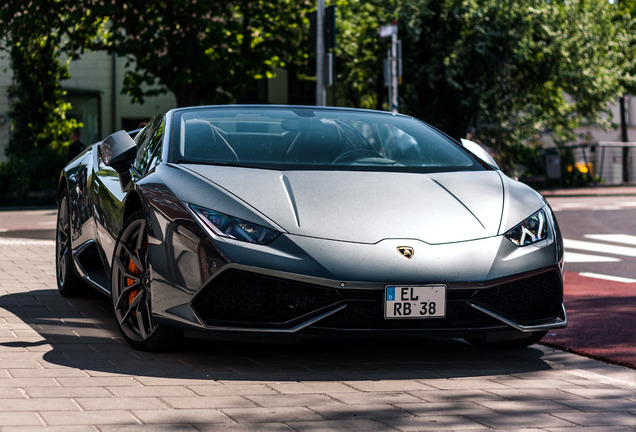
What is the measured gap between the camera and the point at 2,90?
3234 centimetres

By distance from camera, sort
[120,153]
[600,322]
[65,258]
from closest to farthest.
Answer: [120,153]
[600,322]
[65,258]

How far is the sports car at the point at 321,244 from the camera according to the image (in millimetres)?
4809

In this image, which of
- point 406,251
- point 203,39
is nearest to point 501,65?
point 203,39

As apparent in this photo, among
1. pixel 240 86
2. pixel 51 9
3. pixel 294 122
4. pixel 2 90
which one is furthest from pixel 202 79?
pixel 294 122

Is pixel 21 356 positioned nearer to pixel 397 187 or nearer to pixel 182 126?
pixel 182 126

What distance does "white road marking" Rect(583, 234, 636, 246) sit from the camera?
14.1 metres

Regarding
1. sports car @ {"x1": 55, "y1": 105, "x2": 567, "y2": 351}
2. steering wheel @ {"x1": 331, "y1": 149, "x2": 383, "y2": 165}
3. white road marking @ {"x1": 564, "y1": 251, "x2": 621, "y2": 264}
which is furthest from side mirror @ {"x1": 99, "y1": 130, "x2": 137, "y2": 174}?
white road marking @ {"x1": 564, "y1": 251, "x2": 621, "y2": 264}

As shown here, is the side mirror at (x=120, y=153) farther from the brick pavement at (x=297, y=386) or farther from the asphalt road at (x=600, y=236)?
the asphalt road at (x=600, y=236)

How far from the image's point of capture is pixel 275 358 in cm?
536

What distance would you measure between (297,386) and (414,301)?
0.65 metres

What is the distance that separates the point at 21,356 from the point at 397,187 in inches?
79.6

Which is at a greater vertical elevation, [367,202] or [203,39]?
[203,39]

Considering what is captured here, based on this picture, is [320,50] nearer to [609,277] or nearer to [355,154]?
[609,277]

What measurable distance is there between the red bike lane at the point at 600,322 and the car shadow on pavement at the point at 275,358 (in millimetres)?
343
